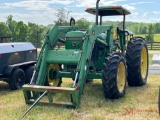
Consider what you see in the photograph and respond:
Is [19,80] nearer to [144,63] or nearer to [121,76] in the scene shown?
[121,76]

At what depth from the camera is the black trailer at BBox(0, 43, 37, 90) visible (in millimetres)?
7883

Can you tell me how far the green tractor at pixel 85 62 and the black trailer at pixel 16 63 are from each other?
1.35 metres

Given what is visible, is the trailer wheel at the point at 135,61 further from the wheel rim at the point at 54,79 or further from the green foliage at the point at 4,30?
the green foliage at the point at 4,30

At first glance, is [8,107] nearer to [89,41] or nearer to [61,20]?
[89,41]

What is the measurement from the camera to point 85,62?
19.5 ft

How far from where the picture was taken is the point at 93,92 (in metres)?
7.36

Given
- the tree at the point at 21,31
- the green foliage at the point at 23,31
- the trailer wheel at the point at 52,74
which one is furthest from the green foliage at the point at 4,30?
the trailer wheel at the point at 52,74

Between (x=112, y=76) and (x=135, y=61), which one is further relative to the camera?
(x=135, y=61)

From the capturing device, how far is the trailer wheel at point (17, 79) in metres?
7.99

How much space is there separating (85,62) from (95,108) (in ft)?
3.13

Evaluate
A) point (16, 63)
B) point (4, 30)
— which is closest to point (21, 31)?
point (4, 30)

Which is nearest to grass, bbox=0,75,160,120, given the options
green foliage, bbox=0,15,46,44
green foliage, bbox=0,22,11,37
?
green foliage, bbox=0,22,11,37

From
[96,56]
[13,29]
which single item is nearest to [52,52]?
[96,56]

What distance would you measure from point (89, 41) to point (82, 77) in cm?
83
